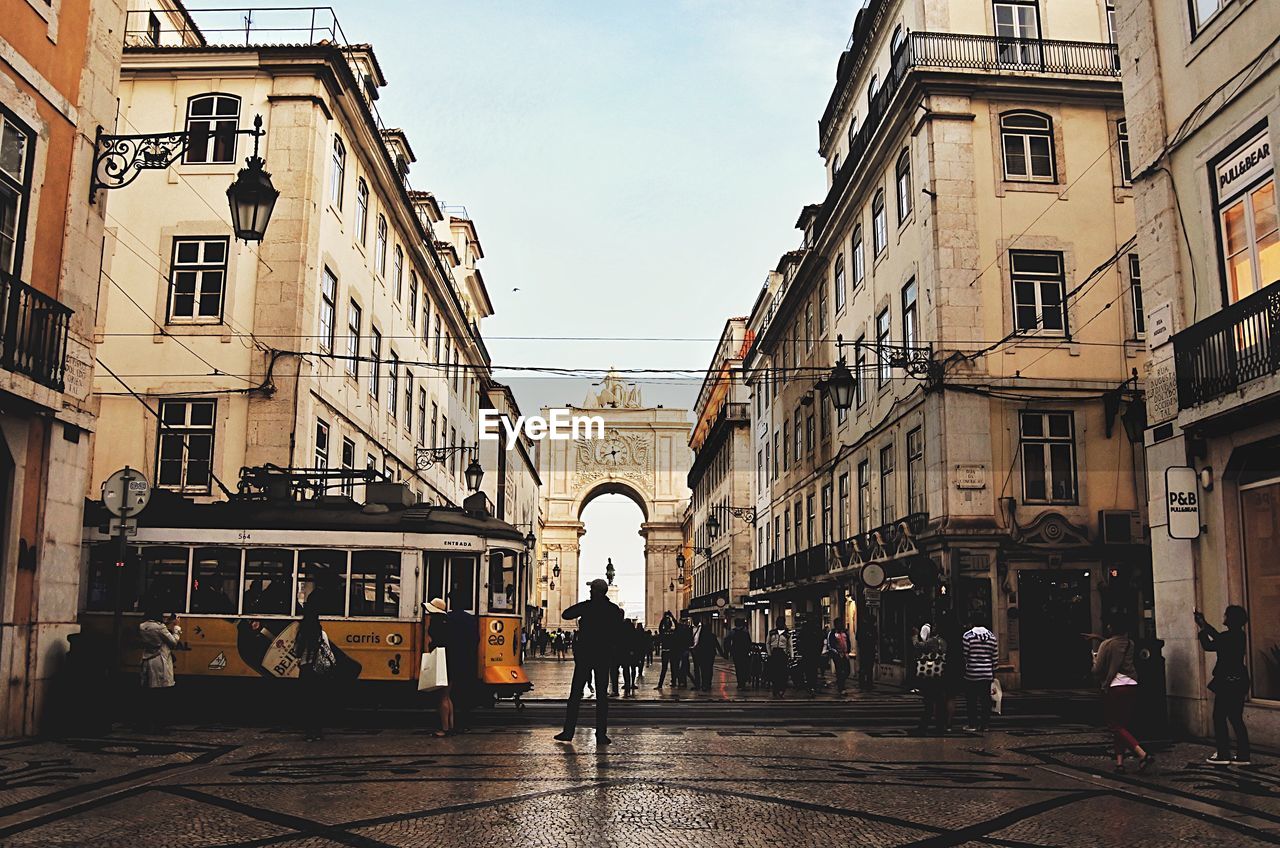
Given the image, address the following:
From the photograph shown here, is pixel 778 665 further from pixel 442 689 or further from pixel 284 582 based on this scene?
pixel 442 689

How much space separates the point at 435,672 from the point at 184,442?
473 inches

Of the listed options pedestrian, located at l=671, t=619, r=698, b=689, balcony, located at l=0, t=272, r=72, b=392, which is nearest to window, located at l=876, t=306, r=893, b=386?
pedestrian, located at l=671, t=619, r=698, b=689

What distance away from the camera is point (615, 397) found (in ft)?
324

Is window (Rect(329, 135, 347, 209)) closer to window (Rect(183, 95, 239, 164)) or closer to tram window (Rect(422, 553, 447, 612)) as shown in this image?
window (Rect(183, 95, 239, 164))

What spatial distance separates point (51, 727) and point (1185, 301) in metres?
13.6

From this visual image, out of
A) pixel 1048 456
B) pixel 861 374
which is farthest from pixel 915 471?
pixel 861 374

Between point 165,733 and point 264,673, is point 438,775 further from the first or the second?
point 264,673

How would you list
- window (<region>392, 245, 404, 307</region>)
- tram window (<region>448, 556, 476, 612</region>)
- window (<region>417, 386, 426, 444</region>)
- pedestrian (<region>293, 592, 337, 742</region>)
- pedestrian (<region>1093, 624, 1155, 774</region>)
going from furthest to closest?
window (<region>417, 386, 426, 444</region>) < window (<region>392, 245, 404, 307</region>) < tram window (<region>448, 556, 476, 612</region>) < pedestrian (<region>293, 592, 337, 742</region>) < pedestrian (<region>1093, 624, 1155, 774</region>)

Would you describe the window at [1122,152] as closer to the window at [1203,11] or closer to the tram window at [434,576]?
the window at [1203,11]

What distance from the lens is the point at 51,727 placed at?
482 inches

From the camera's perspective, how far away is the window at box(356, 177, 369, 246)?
27.7m

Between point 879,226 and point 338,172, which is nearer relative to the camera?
point 338,172

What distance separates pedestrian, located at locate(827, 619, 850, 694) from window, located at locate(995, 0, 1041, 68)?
43.2 feet

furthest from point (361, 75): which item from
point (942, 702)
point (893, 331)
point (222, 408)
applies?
point (942, 702)
